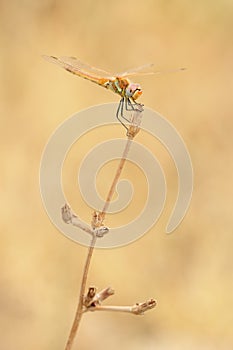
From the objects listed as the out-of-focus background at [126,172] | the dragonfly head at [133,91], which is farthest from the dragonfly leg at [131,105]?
the out-of-focus background at [126,172]

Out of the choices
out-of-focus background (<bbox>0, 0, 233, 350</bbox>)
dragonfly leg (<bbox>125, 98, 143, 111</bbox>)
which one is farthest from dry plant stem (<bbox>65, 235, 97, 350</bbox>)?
out-of-focus background (<bbox>0, 0, 233, 350</bbox>)

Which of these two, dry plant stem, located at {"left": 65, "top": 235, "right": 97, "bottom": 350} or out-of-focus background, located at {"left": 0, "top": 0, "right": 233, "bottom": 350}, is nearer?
dry plant stem, located at {"left": 65, "top": 235, "right": 97, "bottom": 350}

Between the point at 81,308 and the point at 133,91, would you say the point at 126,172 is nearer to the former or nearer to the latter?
the point at 133,91

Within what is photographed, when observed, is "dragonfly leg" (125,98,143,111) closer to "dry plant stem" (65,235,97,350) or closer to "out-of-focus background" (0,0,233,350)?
"dry plant stem" (65,235,97,350)

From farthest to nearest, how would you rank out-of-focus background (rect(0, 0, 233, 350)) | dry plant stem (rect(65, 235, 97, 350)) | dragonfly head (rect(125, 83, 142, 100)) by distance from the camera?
1. out-of-focus background (rect(0, 0, 233, 350))
2. dragonfly head (rect(125, 83, 142, 100))
3. dry plant stem (rect(65, 235, 97, 350))

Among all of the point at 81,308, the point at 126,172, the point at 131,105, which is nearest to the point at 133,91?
the point at 131,105

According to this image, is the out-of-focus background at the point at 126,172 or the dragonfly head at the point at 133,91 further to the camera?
the out-of-focus background at the point at 126,172

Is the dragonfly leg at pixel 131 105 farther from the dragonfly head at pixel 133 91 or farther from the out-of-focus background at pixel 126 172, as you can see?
the out-of-focus background at pixel 126 172

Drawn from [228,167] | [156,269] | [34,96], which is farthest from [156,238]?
[34,96]

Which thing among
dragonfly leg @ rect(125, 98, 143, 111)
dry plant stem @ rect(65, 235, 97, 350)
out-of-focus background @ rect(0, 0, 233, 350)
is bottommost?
dry plant stem @ rect(65, 235, 97, 350)
